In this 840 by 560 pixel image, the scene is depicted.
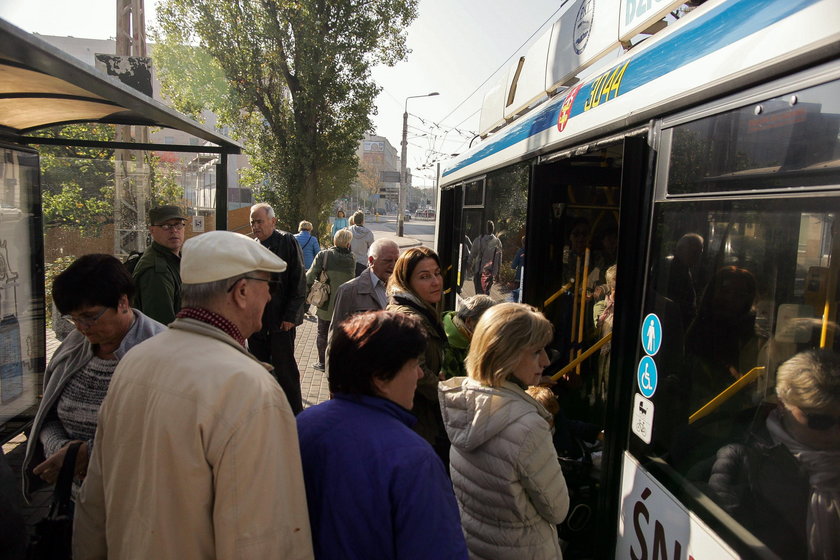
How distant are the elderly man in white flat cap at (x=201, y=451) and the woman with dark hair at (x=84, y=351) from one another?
35.9 inches

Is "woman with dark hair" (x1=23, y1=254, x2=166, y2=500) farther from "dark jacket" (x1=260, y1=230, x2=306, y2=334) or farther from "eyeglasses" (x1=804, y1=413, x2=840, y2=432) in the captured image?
"dark jacket" (x1=260, y1=230, x2=306, y2=334)

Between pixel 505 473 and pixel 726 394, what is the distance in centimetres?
81

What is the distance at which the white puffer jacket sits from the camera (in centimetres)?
217

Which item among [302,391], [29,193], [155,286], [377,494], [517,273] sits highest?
[29,193]

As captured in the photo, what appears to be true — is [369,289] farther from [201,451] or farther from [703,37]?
[201,451]

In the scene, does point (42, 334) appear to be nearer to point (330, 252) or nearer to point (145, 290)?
point (145, 290)

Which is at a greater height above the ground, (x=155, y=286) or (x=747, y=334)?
(x=747, y=334)

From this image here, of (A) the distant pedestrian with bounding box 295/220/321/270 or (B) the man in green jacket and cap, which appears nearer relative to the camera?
(B) the man in green jacket and cap

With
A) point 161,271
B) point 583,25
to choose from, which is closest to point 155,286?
point 161,271

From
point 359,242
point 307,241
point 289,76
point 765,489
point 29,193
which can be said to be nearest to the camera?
point 765,489

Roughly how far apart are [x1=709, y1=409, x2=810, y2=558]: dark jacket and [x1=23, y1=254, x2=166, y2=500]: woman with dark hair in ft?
7.25

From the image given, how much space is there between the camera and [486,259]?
18.1 ft

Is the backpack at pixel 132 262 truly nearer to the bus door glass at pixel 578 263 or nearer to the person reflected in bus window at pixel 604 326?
the bus door glass at pixel 578 263

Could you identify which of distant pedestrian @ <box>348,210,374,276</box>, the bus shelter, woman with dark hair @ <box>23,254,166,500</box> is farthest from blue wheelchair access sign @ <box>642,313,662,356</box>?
distant pedestrian @ <box>348,210,374,276</box>
